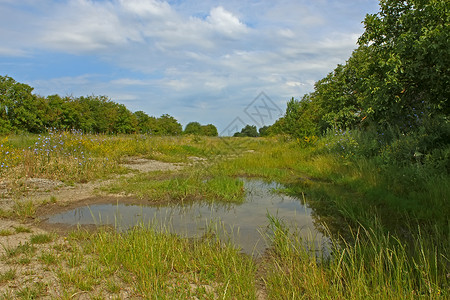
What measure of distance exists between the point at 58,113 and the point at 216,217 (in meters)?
22.5

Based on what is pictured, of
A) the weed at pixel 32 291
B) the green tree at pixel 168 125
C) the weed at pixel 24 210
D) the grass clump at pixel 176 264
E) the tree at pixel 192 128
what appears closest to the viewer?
the weed at pixel 32 291

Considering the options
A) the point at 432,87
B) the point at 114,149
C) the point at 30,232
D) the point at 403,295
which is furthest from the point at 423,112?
the point at 114,149

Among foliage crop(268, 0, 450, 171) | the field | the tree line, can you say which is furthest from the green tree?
foliage crop(268, 0, 450, 171)

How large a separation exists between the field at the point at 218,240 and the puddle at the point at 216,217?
0.83ft

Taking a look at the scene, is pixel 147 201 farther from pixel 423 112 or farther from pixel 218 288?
pixel 423 112

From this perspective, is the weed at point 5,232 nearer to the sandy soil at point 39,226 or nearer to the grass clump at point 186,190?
the sandy soil at point 39,226

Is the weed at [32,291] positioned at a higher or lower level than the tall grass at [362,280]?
lower

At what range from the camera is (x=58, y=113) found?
23656 millimetres

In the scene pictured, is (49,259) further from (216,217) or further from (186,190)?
(186,190)

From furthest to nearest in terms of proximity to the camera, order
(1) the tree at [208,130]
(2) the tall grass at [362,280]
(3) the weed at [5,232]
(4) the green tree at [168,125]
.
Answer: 1. (1) the tree at [208,130]
2. (4) the green tree at [168,125]
3. (3) the weed at [5,232]
4. (2) the tall grass at [362,280]

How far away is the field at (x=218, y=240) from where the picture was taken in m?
2.85

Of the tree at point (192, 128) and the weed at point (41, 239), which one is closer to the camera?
the weed at point (41, 239)

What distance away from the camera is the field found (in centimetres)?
285

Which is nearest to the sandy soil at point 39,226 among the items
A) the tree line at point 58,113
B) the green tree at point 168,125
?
the tree line at point 58,113
